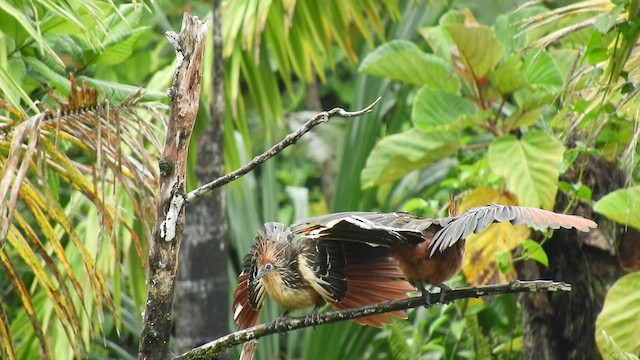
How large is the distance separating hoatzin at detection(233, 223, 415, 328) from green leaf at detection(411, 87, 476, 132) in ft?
4.89

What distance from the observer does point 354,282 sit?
2.03 metres

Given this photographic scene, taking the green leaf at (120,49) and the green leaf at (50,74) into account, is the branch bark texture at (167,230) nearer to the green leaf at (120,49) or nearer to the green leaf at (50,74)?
the green leaf at (50,74)

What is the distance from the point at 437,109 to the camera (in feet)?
11.6

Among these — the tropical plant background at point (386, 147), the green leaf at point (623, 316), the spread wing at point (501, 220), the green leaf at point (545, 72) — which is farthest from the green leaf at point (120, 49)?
the green leaf at point (623, 316)

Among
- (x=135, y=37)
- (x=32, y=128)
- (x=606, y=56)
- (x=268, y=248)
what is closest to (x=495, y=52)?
(x=606, y=56)

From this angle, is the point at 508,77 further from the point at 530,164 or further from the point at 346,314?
the point at 346,314

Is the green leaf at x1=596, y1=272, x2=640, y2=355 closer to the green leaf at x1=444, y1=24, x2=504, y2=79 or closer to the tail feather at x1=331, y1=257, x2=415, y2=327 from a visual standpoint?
the green leaf at x1=444, y1=24, x2=504, y2=79

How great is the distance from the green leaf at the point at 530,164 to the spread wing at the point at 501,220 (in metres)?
1.44

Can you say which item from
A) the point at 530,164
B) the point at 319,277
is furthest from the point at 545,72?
the point at 319,277

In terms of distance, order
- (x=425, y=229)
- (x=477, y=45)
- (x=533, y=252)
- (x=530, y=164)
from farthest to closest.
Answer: (x=477, y=45) → (x=530, y=164) → (x=533, y=252) → (x=425, y=229)

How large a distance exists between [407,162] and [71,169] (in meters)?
1.71

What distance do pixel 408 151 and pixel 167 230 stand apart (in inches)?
77.8

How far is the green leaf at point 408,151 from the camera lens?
11.8ft

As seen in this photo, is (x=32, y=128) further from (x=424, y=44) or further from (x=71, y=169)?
(x=424, y=44)
